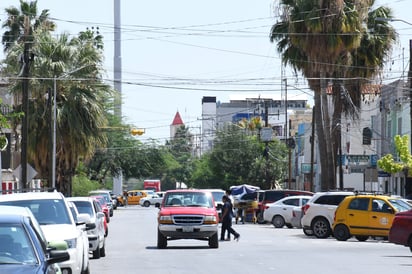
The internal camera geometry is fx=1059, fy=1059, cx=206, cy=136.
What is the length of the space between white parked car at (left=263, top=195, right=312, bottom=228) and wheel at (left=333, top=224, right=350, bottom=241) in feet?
38.1

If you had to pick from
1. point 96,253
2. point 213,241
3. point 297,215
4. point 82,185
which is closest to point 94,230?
point 96,253

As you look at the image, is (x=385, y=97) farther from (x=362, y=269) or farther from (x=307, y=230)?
(x=362, y=269)

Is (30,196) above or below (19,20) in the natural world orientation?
below

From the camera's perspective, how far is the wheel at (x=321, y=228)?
39.0m

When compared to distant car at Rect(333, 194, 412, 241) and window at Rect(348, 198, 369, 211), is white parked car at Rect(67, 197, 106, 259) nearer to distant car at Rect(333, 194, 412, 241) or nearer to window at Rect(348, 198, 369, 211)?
distant car at Rect(333, 194, 412, 241)

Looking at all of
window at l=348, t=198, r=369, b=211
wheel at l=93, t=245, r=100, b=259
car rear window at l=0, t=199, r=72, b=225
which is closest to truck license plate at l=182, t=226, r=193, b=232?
wheel at l=93, t=245, r=100, b=259

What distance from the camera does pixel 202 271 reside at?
21.5 m

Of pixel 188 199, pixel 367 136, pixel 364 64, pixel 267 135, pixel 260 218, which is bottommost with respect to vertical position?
pixel 260 218

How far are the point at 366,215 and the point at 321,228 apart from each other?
3.70 metres

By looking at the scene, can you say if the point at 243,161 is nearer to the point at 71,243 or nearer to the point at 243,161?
the point at 243,161

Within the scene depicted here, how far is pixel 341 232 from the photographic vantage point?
36.2 m

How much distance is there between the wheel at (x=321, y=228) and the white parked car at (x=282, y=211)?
28.7 feet

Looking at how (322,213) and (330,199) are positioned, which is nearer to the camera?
(322,213)

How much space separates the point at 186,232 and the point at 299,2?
76.5ft
